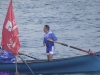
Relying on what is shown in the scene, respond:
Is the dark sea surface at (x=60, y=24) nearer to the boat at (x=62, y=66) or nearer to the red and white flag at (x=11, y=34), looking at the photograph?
the boat at (x=62, y=66)

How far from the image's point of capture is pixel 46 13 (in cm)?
6975

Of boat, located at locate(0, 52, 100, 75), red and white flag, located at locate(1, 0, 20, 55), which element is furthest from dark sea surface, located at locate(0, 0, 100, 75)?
red and white flag, located at locate(1, 0, 20, 55)

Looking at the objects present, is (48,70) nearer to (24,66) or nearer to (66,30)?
(24,66)

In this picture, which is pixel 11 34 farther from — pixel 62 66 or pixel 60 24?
pixel 60 24

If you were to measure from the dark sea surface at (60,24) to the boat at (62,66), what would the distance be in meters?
7.57


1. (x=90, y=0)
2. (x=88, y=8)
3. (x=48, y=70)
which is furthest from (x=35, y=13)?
(x=48, y=70)

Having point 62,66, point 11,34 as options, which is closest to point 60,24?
point 62,66

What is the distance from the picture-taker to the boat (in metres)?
24.5

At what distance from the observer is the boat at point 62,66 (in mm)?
24547

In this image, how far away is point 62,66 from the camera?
2516 cm

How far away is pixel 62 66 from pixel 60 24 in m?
30.2

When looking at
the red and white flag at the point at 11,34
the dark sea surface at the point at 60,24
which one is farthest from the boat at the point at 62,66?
the dark sea surface at the point at 60,24

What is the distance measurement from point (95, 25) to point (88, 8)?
71.6ft

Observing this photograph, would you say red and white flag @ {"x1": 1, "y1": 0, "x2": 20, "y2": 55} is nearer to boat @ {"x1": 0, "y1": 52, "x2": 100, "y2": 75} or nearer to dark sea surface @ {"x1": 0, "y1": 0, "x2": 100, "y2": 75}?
boat @ {"x1": 0, "y1": 52, "x2": 100, "y2": 75}
